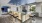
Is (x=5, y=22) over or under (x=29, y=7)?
under

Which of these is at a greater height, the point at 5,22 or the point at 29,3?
the point at 29,3

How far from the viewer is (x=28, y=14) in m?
1.09

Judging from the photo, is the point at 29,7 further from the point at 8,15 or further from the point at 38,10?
the point at 8,15

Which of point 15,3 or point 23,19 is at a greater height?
point 15,3

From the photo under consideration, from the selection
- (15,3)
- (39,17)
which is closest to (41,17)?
(39,17)

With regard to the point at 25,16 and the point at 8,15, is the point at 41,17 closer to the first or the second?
the point at 25,16

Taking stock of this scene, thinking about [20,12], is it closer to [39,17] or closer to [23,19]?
[23,19]

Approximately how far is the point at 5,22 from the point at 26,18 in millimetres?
231

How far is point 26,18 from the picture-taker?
1093mm

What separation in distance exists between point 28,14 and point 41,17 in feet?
0.47

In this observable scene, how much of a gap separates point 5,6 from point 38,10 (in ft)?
1.18

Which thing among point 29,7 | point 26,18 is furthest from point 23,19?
point 29,7

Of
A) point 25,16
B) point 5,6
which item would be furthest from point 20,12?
point 5,6

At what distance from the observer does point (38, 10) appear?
3.52ft
